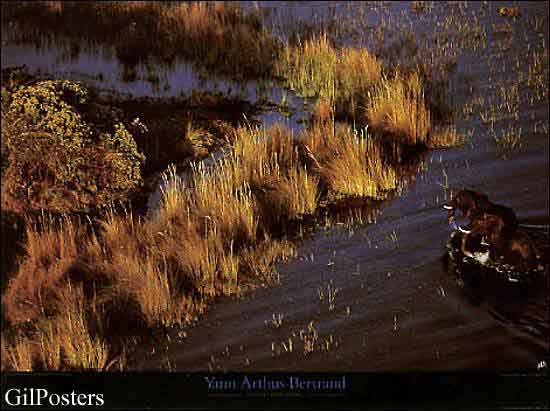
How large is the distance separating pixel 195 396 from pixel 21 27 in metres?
1.85

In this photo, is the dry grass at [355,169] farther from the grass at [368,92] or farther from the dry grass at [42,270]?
the dry grass at [42,270]

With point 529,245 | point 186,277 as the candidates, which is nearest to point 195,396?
point 186,277

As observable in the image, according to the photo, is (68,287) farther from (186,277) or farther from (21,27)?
(21,27)

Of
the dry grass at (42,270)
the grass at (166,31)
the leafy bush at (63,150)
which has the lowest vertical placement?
the dry grass at (42,270)

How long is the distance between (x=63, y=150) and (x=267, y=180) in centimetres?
89

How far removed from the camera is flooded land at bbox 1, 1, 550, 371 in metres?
2.46

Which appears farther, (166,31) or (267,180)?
(166,31)

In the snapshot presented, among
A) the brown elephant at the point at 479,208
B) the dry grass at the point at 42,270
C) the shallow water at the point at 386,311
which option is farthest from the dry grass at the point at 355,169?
the dry grass at the point at 42,270

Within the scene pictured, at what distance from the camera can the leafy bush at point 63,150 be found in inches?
102

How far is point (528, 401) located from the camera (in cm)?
251

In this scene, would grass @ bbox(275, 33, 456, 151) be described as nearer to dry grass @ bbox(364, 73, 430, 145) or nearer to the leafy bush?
dry grass @ bbox(364, 73, 430, 145)

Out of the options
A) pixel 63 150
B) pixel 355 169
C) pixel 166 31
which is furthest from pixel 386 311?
pixel 166 31

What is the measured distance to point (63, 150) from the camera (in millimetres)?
2672

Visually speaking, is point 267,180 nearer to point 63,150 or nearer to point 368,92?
point 368,92
